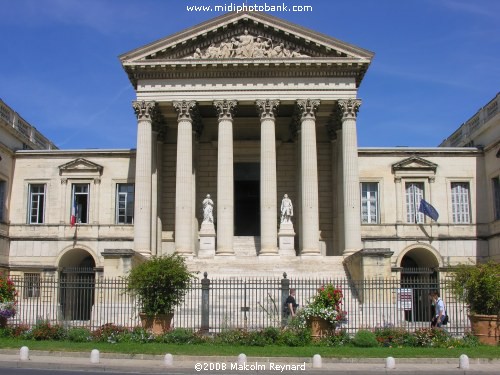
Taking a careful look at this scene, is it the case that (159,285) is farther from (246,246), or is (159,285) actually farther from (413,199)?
(413,199)

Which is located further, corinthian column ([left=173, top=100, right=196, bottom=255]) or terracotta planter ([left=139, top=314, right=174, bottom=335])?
corinthian column ([left=173, top=100, right=196, bottom=255])

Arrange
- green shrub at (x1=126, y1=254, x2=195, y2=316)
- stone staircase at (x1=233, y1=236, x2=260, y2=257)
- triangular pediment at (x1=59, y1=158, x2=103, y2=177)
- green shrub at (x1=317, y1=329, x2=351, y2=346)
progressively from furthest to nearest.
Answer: triangular pediment at (x1=59, y1=158, x2=103, y2=177) → stone staircase at (x1=233, y1=236, x2=260, y2=257) → green shrub at (x1=126, y1=254, x2=195, y2=316) → green shrub at (x1=317, y1=329, x2=351, y2=346)

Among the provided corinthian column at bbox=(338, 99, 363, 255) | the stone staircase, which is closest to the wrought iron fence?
corinthian column at bbox=(338, 99, 363, 255)

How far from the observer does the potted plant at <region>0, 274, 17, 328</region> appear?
76.6 feet

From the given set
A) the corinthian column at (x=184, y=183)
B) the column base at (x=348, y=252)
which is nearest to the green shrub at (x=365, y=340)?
the column base at (x=348, y=252)

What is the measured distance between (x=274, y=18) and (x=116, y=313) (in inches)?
776

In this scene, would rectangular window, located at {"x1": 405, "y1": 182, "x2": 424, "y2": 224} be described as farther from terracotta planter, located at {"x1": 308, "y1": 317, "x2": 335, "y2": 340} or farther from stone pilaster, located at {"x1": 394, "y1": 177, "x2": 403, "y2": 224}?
terracotta planter, located at {"x1": 308, "y1": 317, "x2": 335, "y2": 340}

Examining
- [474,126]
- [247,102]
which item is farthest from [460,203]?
[247,102]

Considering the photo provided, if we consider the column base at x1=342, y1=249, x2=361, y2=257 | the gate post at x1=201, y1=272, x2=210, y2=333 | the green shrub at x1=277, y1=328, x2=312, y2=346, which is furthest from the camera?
the column base at x1=342, y1=249, x2=361, y2=257

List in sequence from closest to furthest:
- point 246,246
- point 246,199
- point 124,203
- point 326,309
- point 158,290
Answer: point 326,309
point 158,290
point 246,246
point 124,203
point 246,199

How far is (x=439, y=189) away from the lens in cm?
4184

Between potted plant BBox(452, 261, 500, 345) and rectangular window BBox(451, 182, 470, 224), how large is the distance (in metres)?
19.2

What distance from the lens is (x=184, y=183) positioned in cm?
3694

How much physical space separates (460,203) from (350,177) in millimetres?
9604
